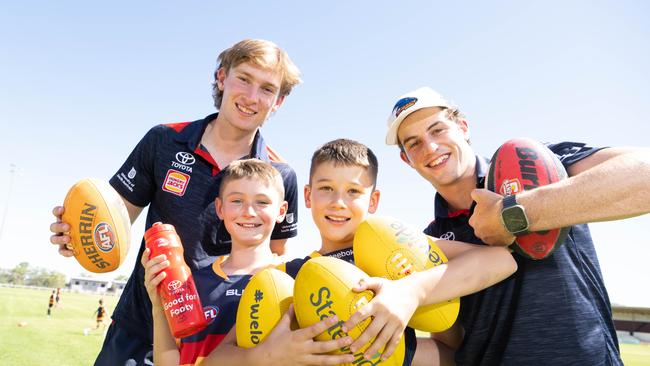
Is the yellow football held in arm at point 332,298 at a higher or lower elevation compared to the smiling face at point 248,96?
lower

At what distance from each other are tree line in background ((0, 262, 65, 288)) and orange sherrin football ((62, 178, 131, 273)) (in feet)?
418

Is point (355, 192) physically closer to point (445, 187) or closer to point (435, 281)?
point (445, 187)

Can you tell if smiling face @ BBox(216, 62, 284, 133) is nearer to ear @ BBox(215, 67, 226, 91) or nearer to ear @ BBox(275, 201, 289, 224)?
ear @ BBox(215, 67, 226, 91)

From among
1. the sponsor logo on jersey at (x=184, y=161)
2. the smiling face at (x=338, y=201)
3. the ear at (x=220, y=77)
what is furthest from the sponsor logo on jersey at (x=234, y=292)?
the ear at (x=220, y=77)

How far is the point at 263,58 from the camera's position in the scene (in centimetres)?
372

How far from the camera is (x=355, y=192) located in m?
3.08

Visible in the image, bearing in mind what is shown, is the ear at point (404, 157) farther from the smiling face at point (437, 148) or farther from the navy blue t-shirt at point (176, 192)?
the navy blue t-shirt at point (176, 192)

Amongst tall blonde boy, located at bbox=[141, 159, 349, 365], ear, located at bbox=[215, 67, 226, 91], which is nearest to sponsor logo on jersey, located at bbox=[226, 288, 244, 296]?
tall blonde boy, located at bbox=[141, 159, 349, 365]

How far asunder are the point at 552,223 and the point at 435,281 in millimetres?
687

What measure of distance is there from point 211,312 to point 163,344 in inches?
13.5

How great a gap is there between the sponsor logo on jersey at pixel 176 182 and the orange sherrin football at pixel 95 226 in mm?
429

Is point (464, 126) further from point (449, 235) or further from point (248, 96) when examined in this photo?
point (248, 96)

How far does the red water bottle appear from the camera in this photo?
259cm

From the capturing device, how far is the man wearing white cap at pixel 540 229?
2250 millimetres
